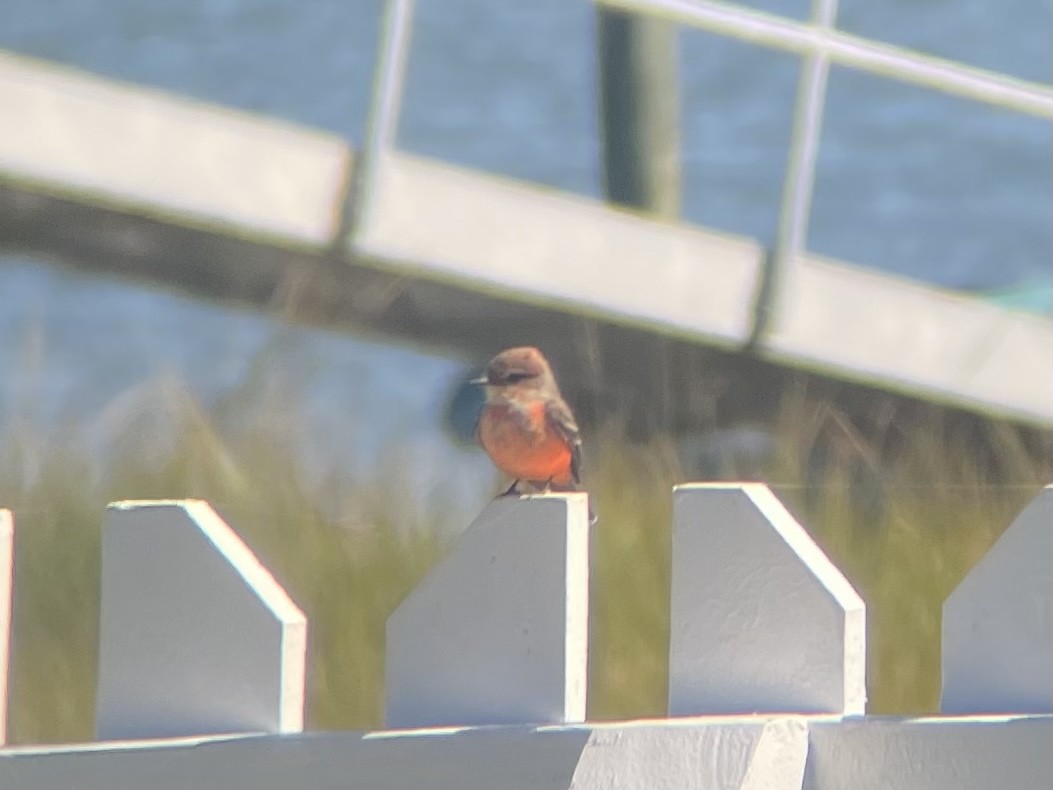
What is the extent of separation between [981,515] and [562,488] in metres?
0.86

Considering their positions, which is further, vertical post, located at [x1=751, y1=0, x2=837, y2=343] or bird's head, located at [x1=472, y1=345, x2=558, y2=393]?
vertical post, located at [x1=751, y1=0, x2=837, y2=343]

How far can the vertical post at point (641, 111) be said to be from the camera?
6.87m

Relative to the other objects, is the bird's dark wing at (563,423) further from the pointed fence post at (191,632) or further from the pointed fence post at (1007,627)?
the pointed fence post at (1007,627)

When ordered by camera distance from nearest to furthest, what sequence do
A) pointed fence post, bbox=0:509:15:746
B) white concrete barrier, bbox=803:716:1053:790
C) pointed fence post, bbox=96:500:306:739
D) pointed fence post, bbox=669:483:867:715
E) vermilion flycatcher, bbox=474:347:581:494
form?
white concrete barrier, bbox=803:716:1053:790 < pointed fence post, bbox=669:483:867:715 < pointed fence post, bbox=96:500:306:739 < pointed fence post, bbox=0:509:15:746 < vermilion flycatcher, bbox=474:347:581:494

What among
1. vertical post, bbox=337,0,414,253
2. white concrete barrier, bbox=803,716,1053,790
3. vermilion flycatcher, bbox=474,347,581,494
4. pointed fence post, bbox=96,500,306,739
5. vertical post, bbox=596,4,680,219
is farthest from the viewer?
vertical post, bbox=596,4,680,219

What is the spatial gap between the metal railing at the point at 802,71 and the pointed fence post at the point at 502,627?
11.3 ft

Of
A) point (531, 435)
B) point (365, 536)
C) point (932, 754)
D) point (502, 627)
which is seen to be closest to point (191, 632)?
point (502, 627)

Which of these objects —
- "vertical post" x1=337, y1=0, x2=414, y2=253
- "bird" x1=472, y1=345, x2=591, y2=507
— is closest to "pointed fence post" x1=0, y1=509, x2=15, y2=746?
"bird" x1=472, y1=345, x2=591, y2=507

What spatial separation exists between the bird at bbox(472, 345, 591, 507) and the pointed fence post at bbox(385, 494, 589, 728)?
115cm

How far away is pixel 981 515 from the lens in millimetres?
3912

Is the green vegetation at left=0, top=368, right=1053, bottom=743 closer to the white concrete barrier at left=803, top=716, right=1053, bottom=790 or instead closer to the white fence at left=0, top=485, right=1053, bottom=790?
the white fence at left=0, top=485, right=1053, bottom=790

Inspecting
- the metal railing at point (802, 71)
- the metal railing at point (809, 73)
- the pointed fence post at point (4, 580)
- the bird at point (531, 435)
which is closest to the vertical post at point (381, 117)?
the metal railing at point (802, 71)

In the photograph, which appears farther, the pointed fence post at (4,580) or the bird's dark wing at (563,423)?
the bird's dark wing at (563,423)

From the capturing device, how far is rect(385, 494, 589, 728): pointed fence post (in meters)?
2.02
